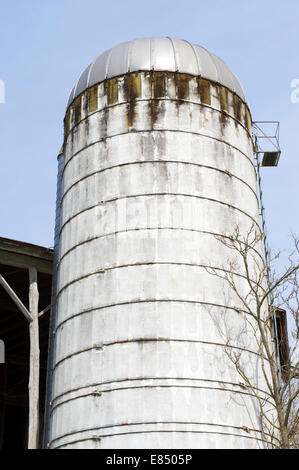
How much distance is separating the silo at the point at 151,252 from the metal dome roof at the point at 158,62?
0.15 feet

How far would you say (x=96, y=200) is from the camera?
1842cm

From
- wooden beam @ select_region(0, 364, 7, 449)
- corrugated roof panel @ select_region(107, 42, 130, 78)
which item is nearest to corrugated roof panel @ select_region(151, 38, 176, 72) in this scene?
corrugated roof panel @ select_region(107, 42, 130, 78)

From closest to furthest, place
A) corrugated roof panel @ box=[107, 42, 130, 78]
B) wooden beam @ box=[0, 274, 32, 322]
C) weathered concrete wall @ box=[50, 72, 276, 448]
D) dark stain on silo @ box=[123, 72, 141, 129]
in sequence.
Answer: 1. weathered concrete wall @ box=[50, 72, 276, 448]
2. dark stain on silo @ box=[123, 72, 141, 129]
3. corrugated roof panel @ box=[107, 42, 130, 78]
4. wooden beam @ box=[0, 274, 32, 322]

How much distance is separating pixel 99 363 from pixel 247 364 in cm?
377

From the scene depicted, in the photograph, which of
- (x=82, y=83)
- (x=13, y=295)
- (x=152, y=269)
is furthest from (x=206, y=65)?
(x=13, y=295)

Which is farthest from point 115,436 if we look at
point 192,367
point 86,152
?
point 86,152

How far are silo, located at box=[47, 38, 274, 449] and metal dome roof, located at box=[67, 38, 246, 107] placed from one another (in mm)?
47

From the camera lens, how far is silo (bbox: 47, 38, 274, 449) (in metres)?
15.8

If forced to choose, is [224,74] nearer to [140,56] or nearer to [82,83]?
[140,56]

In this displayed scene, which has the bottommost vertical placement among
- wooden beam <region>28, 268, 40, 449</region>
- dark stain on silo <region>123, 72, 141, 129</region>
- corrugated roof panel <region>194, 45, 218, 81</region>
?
wooden beam <region>28, 268, 40, 449</region>

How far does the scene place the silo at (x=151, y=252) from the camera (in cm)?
1580

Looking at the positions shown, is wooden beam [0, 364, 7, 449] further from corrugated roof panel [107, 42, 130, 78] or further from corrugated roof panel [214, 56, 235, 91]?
corrugated roof panel [214, 56, 235, 91]

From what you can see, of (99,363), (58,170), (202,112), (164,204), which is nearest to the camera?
(99,363)

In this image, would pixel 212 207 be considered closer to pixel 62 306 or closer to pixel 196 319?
pixel 196 319
